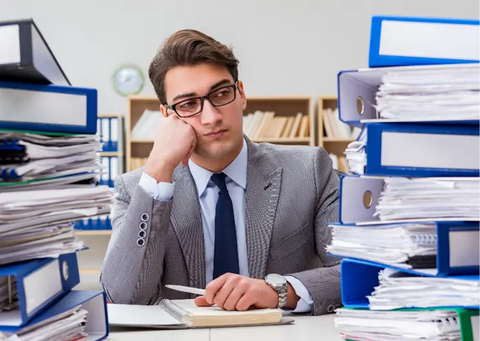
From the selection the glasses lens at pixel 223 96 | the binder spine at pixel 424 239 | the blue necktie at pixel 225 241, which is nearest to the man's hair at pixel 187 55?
the glasses lens at pixel 223 96

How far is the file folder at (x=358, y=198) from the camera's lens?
3.27 ft

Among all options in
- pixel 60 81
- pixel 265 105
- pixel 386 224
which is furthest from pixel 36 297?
pixel 265 105

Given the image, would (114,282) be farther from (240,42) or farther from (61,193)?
(240,42)

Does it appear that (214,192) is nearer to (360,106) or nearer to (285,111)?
(360,106)

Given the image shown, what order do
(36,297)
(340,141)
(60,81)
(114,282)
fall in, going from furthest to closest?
1. (340,141)
2. (114,282)
3. (60,81)
4. (36,297)

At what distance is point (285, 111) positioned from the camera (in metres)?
5.27

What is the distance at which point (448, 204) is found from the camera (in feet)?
2.96

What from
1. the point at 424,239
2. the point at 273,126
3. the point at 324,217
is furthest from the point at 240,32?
the point at 424,239

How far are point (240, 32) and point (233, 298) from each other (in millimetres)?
4403

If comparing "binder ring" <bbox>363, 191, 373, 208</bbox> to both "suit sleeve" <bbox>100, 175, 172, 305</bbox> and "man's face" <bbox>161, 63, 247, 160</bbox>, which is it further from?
"man's face" <bbox>161, 63, 247, 160</bbox>

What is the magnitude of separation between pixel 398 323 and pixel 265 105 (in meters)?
4.39

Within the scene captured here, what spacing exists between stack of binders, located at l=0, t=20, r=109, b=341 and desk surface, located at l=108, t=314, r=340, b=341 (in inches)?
4.7

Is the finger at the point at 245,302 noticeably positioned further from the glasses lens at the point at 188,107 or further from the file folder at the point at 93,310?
the glasses lens at the point at 188,107

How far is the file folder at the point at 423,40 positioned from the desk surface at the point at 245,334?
49cm
